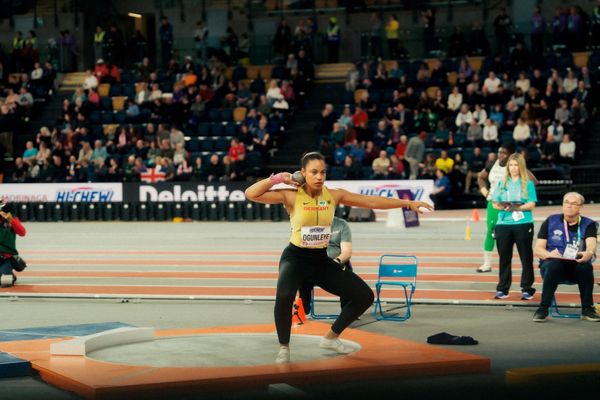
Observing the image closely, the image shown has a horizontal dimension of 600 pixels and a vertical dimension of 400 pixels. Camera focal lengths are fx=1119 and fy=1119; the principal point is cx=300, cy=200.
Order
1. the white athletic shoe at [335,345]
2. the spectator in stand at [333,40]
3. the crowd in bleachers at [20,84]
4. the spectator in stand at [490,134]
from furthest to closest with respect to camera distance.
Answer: the spectator in stand at [333,40] → the crowd in bleachers at [20,84] → the spectator in stand at [490,134] → the white athletic shoe at [335,345]

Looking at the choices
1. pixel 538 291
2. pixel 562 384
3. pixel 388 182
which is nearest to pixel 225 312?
pixel 538 291

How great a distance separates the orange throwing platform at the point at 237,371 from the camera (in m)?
7.79

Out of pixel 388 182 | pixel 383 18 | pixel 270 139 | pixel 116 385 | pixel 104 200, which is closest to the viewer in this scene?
pixel 116 385

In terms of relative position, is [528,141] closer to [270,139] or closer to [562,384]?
[270,139]

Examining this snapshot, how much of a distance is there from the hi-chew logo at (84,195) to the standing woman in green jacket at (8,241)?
1374 centimetres

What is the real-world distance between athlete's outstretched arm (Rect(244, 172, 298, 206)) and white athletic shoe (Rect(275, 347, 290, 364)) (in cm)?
117

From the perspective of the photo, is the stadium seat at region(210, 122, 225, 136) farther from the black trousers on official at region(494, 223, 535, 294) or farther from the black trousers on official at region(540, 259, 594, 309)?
the black trousers on official at region(540, 259, 594, 309)

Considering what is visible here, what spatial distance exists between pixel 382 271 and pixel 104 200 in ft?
57.8

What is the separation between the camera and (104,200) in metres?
28.5

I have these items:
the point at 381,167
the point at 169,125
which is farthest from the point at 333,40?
the point at 381,167

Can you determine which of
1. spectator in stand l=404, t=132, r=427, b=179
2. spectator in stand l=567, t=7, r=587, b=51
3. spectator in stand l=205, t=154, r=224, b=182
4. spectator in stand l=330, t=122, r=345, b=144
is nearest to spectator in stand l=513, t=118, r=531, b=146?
spectator in stand l=404, t=132, r=427, b=179

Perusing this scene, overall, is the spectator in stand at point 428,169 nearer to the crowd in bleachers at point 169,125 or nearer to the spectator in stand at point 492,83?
the spectator in stand at point 492,83

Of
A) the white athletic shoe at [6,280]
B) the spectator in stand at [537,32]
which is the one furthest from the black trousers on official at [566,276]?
the spectator in stand at [537,32]

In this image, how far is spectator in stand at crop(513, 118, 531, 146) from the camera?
27.1 metres
